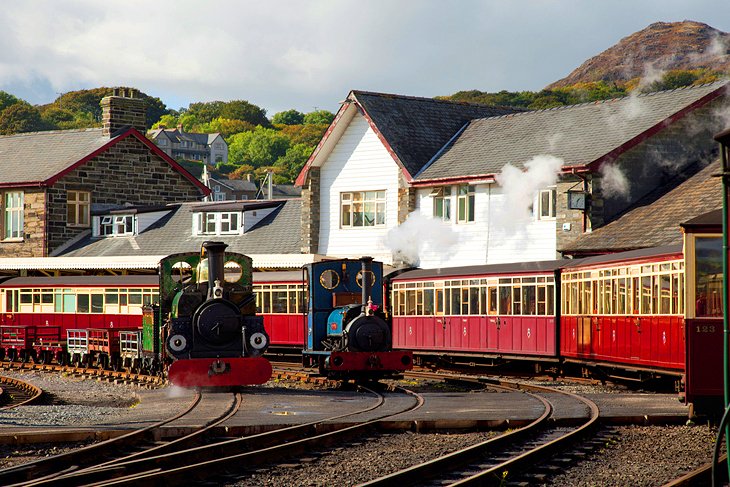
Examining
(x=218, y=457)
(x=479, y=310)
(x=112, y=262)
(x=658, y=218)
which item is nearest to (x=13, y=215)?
(x=112, y=262)

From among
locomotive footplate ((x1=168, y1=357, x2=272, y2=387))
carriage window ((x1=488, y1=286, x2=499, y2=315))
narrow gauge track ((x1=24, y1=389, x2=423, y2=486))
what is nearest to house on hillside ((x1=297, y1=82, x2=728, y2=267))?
carriage window ((x1=488, y1=286, x2=499, y2=315))

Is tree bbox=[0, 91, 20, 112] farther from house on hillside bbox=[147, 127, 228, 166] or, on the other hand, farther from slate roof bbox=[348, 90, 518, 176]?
slate roof bbox=[348, 90, 518, 176]

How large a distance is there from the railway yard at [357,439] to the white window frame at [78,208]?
96.8ft

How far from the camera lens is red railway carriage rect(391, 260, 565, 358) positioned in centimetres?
2644

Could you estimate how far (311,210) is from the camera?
137 ft

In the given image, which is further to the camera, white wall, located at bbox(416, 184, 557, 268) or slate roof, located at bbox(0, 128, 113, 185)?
slate roof, located at bbox(0, 128, 113, 185)

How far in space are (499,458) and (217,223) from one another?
3422 centimetres

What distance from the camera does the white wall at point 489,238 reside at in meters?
35.2

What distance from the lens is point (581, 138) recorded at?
3584 cm

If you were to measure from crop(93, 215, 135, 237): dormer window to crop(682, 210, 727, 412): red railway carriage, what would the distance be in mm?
36166

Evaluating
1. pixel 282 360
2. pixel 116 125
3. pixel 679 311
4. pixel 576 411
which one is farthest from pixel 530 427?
pixel 116 125

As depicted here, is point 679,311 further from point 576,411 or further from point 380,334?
point 380,334

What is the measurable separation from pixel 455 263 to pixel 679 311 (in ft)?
61.9

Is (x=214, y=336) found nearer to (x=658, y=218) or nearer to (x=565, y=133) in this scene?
(x=658, y=218)
